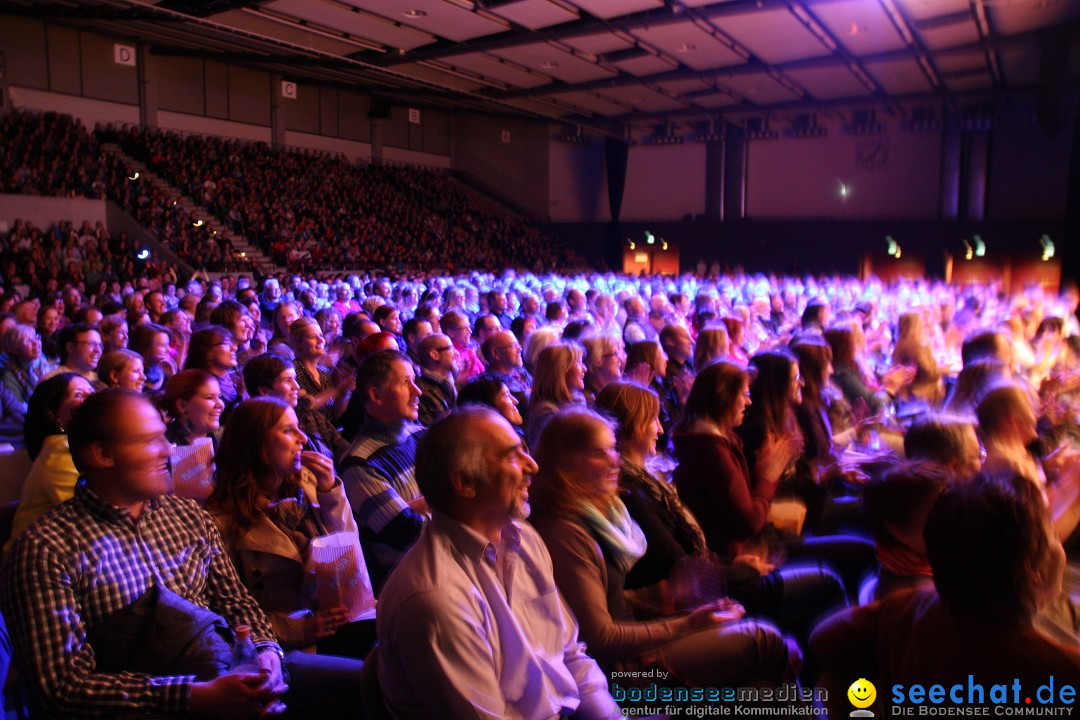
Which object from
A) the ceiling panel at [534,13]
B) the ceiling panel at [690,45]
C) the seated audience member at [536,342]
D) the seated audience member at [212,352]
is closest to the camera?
the seated audience member at [212,352]

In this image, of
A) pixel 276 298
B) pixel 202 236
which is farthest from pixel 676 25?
pixel 202 236

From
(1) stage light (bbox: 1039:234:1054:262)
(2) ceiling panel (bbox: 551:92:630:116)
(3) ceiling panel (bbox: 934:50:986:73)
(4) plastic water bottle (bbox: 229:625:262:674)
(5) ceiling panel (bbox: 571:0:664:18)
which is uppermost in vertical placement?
(2) ceiling panel (bbox: 551:92:630:116)

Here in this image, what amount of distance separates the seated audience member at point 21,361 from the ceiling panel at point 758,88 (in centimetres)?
1524

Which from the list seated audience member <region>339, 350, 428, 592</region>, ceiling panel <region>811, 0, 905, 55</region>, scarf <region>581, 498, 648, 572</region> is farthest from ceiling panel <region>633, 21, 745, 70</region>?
scarf <region>581, 498, 648, 572</region>

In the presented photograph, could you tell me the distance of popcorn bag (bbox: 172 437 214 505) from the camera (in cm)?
255

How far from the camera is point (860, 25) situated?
12.6 metres

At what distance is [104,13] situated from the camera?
14.1 metres

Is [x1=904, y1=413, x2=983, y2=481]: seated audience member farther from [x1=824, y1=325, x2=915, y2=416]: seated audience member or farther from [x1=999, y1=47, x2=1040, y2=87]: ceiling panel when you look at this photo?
[x1=999, y1=47, x2=1040, y2=87]: ceiling panel

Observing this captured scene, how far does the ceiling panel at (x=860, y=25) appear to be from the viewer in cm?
1160

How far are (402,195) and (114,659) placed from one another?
77.1 feet

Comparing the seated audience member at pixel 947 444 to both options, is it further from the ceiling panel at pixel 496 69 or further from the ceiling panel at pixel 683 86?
the ceiling panel at pixel 683 86

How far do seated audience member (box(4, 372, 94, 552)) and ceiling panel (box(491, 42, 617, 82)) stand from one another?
533 inches

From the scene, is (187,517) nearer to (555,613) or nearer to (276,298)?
(555,613)

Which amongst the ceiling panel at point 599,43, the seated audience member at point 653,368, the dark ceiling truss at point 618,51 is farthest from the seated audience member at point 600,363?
the ceiling panel at point 599,43
